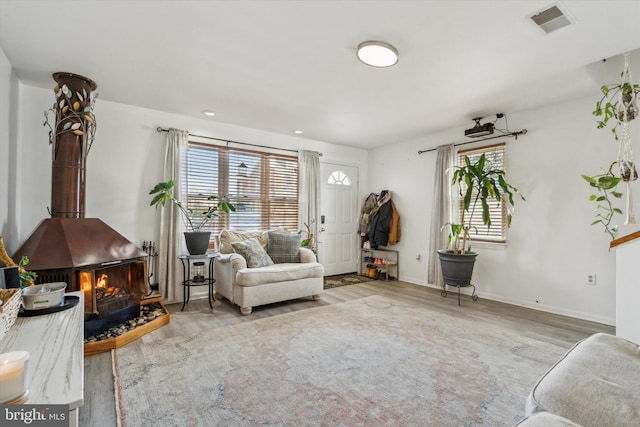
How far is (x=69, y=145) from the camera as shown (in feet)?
9.21

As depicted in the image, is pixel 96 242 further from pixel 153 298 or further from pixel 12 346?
pixel 12 346

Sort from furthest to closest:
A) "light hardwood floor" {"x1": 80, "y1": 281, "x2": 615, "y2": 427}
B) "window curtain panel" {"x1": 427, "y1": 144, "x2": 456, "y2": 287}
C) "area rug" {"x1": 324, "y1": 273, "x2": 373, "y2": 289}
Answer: "area rug" {"x1": 324, "y1": 273, "x2": 373, "y2": 289}
"window curtain panel" {"x1": 427, "y1": 144, "x2": 456, "y2": 287}
"light hardwood floor" {"x1": 80, "y1": 281, "x2": 615, "y2": 427}

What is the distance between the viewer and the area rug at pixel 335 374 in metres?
1.71

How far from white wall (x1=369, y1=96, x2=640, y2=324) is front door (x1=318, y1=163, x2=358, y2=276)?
231 centimetres

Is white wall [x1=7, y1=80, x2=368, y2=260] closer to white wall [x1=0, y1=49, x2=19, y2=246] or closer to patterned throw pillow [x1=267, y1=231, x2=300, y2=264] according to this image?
white wall [x1=0, y1=49, x2=19, y2=246]

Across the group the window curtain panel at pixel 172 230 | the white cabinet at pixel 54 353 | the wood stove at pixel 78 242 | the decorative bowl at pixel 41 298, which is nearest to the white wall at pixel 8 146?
the wood stove at pixel 78 242

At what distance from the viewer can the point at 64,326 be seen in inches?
55.0

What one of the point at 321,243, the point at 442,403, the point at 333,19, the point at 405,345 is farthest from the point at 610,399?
the point at 321,243

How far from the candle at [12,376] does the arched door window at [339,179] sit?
16.4 ft

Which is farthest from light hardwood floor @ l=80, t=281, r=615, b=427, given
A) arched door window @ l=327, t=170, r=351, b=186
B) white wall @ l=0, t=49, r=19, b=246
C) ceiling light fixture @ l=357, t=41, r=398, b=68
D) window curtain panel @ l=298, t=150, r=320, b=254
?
ceiling light fixture @ l=357, t=41, r=398, b=68

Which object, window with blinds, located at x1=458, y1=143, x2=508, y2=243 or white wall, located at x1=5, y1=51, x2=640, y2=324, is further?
window with blinds, located at x1=458, y1=143, x2=508, y2=243
